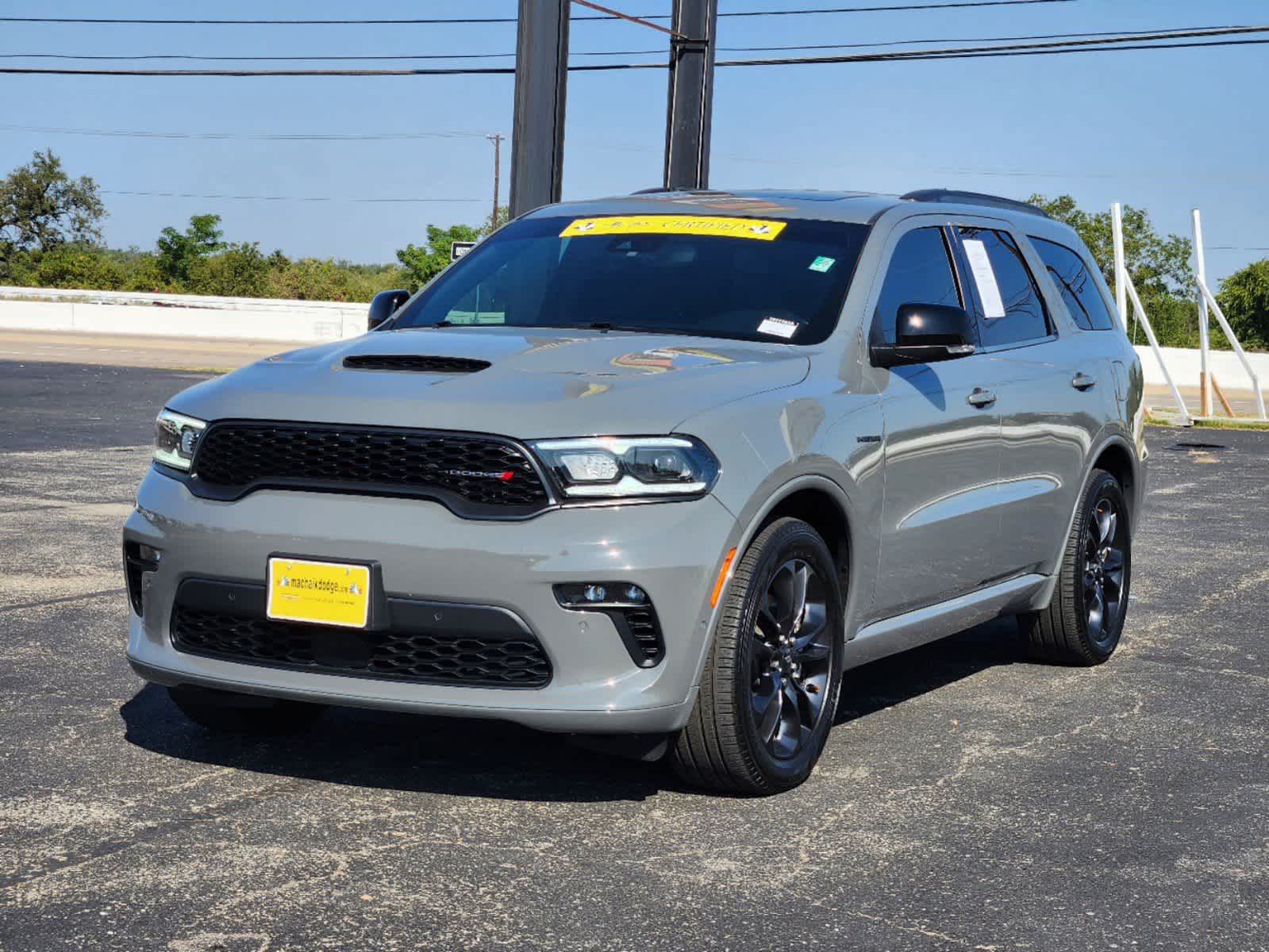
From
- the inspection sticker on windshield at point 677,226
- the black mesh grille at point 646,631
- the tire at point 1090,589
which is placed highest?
the inspection sticker on windshield at point 677,226

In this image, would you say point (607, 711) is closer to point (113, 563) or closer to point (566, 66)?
point (113, 563)

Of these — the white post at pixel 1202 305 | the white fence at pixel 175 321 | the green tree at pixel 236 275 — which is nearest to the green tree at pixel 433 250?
the green tree at pixel 236 275

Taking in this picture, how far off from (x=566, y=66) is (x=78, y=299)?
63.0 metres

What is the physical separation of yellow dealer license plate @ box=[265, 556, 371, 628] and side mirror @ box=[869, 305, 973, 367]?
195 centimetres

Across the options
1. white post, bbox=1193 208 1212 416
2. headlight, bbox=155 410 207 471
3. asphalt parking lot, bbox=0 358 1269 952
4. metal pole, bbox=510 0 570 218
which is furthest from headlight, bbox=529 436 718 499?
white post, bbox=1193 208 1212 416

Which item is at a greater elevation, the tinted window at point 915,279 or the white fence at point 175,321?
the tinted window at point 915,279

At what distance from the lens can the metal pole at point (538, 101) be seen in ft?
47.7

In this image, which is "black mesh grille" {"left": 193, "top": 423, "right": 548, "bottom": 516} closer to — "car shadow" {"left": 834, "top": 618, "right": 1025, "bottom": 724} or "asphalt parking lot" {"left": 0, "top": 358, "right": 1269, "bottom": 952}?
"asphalt parking lot" {"left": 0, "top": 358, "right": 1269, "bottom": 952}

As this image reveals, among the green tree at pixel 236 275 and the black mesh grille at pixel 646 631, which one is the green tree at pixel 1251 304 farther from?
the black mesh grille at pixel 646 631

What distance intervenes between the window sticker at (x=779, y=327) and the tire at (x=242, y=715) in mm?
1854

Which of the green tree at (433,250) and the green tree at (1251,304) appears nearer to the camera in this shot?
the green tree at (1251,304)

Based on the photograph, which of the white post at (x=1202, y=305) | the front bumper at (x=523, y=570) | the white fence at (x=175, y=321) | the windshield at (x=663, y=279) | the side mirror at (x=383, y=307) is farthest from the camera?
the white fence at (x=175, y=321)

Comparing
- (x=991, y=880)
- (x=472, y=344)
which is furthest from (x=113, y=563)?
(x=991, y=880)

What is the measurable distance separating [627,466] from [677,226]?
→ 183 cm
